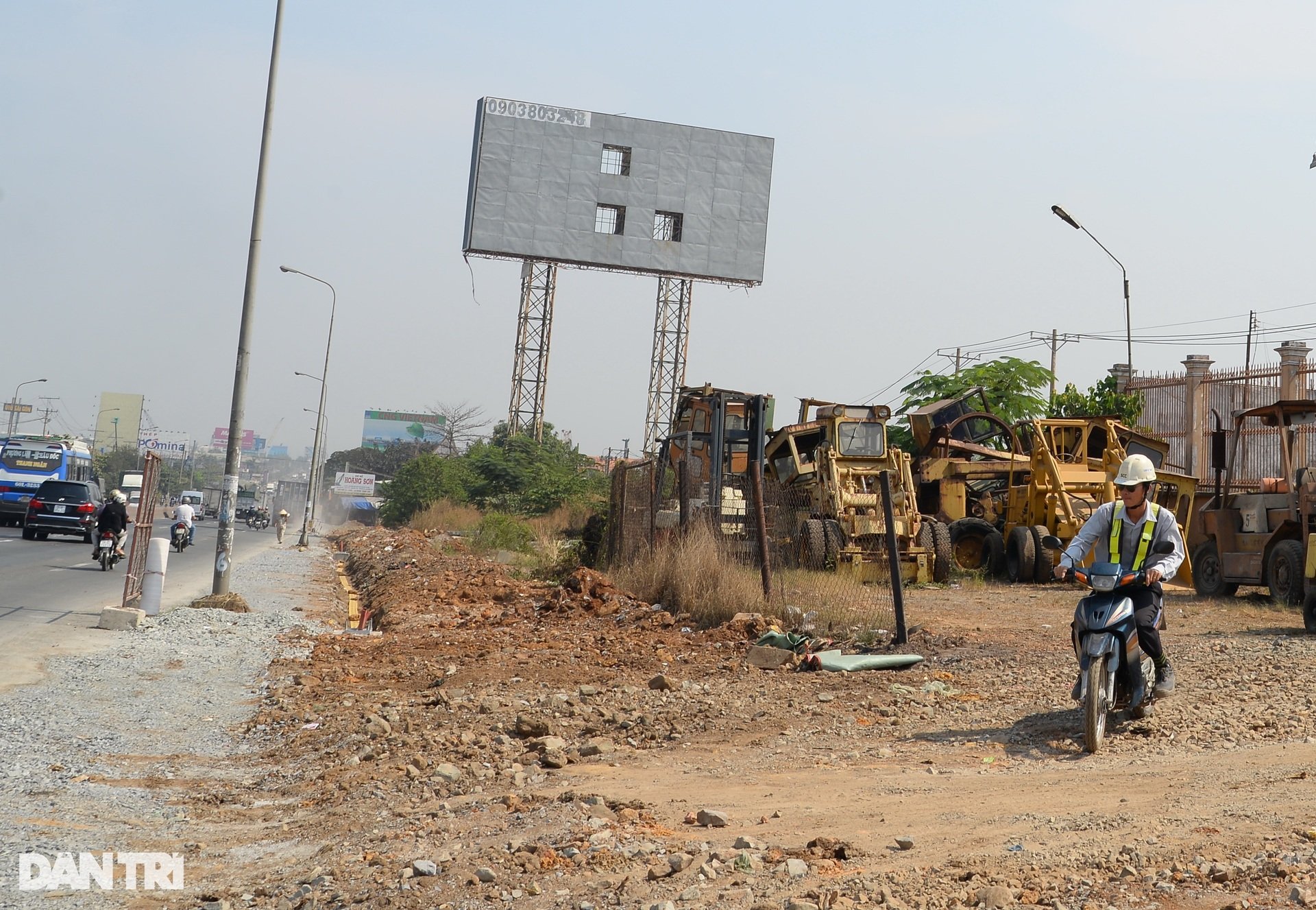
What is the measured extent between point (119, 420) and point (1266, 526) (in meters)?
157

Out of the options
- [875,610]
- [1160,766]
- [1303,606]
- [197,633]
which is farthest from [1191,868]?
[197,633]

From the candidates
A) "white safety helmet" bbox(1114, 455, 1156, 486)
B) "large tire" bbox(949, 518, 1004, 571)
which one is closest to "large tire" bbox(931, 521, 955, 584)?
"large tire" bbox(949, 518, 1004, 571)

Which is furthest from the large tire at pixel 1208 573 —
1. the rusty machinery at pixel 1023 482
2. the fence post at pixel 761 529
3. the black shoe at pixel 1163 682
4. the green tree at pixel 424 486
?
the green tree at pixel 424 486

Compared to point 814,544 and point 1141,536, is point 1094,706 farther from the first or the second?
point 814,544

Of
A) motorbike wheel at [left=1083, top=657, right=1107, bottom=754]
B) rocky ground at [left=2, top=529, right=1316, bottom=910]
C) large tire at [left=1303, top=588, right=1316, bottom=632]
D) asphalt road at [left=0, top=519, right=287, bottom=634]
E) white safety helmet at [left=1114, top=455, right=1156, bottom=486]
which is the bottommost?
asphalt road at [left=0, top=519, right=287, bottom=634]

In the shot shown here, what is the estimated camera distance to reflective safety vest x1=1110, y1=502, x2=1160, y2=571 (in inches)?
292

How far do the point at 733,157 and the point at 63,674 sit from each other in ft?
130

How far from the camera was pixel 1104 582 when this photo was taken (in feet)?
24.0

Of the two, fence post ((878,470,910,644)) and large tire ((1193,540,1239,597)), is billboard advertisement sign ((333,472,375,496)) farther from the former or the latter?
fence post ((878,470,910,644))

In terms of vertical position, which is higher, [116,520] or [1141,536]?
[1141,536]

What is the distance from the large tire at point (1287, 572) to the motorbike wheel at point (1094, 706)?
914 cm

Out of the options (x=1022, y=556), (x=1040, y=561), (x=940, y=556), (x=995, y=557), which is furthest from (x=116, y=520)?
(x=1040, y=561)

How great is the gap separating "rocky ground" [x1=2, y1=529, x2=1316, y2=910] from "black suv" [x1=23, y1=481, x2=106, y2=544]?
23022 mm

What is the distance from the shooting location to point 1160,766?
6.68 meters
